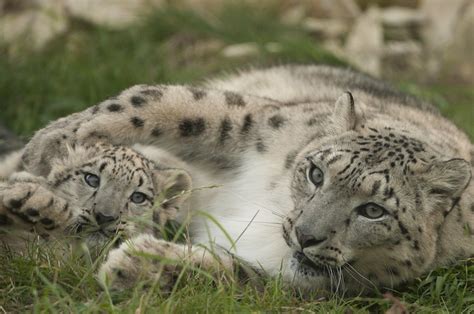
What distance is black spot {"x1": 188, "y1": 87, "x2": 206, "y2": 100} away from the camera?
5.57 m

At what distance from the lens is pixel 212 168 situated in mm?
5625

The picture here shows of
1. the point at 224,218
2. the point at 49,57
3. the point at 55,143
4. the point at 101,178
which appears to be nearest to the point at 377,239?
the point at 224,218

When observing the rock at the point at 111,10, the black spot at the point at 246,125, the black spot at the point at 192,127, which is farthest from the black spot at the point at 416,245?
the rock at the point at 111,10

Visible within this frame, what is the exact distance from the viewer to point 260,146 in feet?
17.7

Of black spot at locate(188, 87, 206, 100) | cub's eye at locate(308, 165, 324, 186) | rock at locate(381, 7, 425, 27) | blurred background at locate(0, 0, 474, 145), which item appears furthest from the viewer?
rock at locate(381, 7, 425, 27)

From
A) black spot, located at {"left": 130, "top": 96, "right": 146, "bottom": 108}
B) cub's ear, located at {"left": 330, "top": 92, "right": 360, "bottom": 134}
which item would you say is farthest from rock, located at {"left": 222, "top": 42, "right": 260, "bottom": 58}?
cub's ear, located at {"left": 330, "top": 92, "right": 360, "bottom": 134}

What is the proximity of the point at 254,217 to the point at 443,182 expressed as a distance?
3.75 feet

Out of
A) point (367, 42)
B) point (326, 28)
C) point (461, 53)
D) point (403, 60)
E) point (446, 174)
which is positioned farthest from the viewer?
point (461, 53)

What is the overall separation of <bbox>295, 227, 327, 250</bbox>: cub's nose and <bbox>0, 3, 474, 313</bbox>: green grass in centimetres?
28

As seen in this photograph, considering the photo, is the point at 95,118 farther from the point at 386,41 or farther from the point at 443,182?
the point at 386,41

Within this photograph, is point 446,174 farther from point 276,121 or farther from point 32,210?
point 32,210

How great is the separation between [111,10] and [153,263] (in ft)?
24.6

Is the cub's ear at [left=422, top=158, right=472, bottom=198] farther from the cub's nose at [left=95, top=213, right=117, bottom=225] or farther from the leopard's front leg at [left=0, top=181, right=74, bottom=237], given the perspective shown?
the leopard's front leg at [left=0, top=181, right=74, bottom=237]

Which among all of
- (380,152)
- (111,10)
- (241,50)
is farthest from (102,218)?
(111,10)
